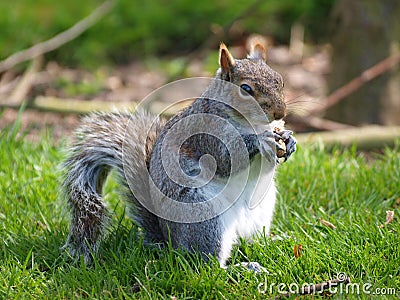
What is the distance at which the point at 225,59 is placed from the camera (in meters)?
2.07

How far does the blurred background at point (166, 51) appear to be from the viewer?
4.15 metres

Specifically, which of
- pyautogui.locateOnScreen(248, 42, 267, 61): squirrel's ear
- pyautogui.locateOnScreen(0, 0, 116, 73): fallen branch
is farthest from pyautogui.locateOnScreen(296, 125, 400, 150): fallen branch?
pyautogui.locateOnScreen(0, 0, 116, 73): fallen branch

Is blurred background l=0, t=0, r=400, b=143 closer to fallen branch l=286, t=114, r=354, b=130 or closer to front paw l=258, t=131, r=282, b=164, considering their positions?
fallen branch l=286, t=114, r=354, b=130

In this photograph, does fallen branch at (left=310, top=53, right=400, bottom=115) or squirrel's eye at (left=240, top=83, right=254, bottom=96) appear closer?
squirrel's eye at (left=240, top=83, right=254, bottom=96)

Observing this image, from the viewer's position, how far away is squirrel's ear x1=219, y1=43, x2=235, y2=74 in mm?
2061

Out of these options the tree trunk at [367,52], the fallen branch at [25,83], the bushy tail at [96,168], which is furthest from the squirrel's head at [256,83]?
the fallen branch at [25,83]

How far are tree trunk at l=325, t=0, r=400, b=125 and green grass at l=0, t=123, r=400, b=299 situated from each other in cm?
131

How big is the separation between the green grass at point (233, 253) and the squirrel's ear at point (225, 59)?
575mm

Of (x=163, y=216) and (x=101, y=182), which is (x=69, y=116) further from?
(x=163, y=216)

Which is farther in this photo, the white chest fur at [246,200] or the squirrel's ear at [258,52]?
the squirrel's ear at [258,52]

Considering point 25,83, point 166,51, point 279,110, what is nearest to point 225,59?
point 279,110

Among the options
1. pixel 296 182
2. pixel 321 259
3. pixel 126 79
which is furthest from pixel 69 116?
pixel 321 259

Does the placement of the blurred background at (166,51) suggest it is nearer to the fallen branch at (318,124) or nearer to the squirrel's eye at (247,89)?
the fallen branch at (318,124)

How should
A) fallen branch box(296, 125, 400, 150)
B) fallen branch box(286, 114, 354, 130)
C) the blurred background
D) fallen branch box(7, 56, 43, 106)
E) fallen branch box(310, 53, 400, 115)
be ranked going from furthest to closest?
1. fallen branch box(7, 56, 43, 106)
2. the blurred background
3. fallen branch box(286, 114, 354, 130)
4. fallen branch box(310, 53, 400, 115)
5. fallen branch box(296, 125, 400, 150)
